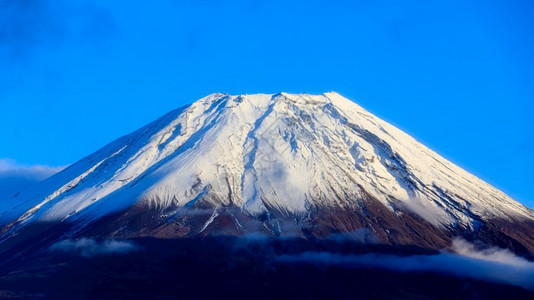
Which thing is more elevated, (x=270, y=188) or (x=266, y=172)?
(x=266, y=172)

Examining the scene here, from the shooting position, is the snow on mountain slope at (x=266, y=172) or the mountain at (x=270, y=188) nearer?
the mountain at (x=270, y=188)

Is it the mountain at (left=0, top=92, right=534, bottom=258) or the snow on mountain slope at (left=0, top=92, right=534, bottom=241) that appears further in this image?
the snow on mountain slope at (left=0, top=92, right=534, bottom=241)

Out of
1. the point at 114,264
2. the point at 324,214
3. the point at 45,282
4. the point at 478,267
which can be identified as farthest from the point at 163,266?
the point at 478,267

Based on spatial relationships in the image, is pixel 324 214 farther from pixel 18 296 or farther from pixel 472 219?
pixel 18 296

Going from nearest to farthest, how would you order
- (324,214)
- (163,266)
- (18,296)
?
(18,296)
(163,266)
(324,214)

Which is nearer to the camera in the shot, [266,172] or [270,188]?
[270,188]
